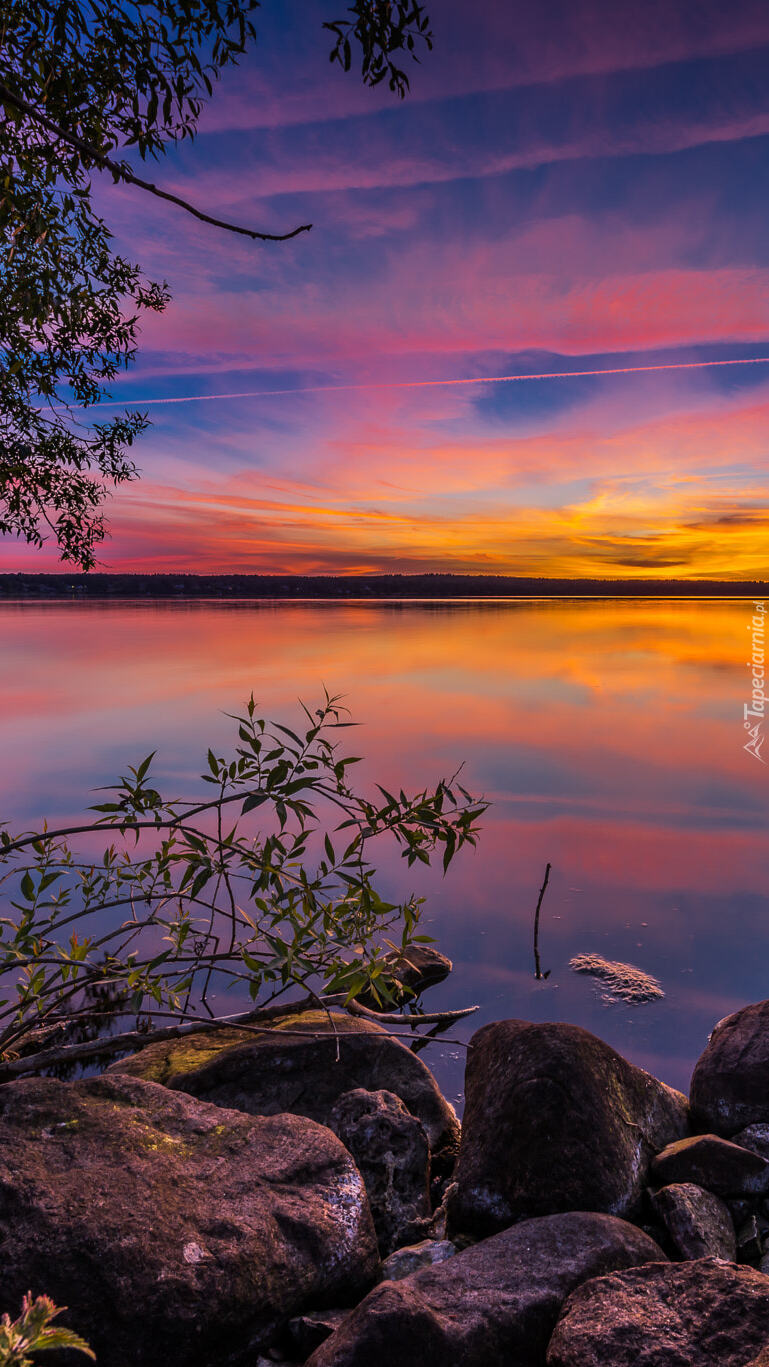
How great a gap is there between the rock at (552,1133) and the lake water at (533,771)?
104 inches

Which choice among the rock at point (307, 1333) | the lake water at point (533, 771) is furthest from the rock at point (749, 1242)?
the lake water at point (533, 771)

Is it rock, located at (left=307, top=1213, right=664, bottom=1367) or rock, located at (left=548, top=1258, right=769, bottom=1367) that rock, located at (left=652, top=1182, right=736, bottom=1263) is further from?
rock, located at (left=548, top=1258, right=769, bottom=1367)

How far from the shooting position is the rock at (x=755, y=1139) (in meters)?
5.84

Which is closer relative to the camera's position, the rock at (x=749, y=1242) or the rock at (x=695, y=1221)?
the rock at (x=695, y=1221)

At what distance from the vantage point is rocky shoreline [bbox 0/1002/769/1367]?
3713 millimetres

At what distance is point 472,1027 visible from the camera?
31.9ft

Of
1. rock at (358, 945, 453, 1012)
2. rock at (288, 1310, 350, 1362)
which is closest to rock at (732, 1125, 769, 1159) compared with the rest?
rock at (288, 1310, 350, 1362)

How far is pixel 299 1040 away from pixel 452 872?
902 centimetres

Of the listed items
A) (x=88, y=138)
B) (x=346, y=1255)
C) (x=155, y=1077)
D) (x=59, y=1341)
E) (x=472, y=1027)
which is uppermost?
(x=88, y=138)

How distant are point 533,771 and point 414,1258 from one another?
19931mm

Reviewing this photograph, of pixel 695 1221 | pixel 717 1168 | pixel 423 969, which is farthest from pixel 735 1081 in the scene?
pixel 423 969

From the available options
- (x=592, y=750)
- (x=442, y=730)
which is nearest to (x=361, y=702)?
(x=442, y=730)

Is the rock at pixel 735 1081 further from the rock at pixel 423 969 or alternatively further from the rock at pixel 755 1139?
the rock at pixel 423 969

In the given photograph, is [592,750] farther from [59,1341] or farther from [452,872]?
[59,1341]
